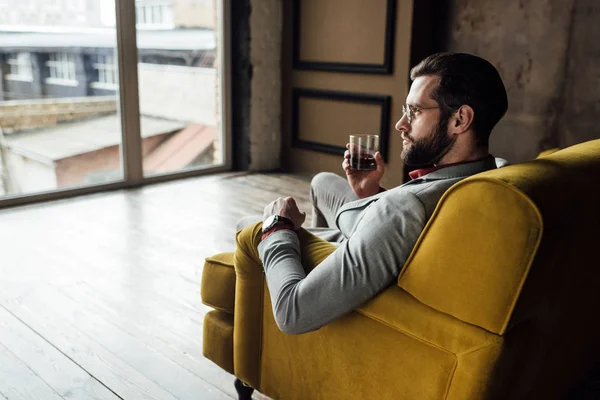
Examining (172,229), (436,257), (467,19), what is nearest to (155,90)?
(172,229)

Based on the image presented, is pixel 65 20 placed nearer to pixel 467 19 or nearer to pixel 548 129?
pixel 467 19

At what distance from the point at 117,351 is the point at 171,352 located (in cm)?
19

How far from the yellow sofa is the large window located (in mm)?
2991

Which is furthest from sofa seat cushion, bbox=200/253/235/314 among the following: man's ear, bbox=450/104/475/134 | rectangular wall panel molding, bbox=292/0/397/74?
rectangular wall panel molding, bbox=292/0/397/74

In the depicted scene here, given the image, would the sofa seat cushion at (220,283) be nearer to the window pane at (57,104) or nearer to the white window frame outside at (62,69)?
the window pane at (57,104)

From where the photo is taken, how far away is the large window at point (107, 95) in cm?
381

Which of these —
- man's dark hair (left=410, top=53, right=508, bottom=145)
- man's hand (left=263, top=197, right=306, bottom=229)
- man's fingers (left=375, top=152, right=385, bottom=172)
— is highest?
man's dark hair (left=410, top=53, right=508, bottom=145)

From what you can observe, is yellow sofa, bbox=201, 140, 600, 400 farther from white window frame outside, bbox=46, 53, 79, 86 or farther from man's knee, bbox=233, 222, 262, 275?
white window frame outside, bbox=46, 53, 79, 86

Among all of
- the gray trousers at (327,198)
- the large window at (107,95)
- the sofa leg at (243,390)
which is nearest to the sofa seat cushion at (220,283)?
the sofa leg at (243,390)

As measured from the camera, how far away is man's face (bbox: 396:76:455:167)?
1.35 metres

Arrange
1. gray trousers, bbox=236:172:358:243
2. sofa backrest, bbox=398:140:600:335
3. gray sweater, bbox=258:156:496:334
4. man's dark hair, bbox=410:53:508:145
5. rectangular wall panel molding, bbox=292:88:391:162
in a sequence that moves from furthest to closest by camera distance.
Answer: rectangular wall panel molding, bbox=292:88:391:162
gray trousers, bbox=236:172:358:243
man's dark hair, bbox=410:53:508:145
gray sweater, bbox=258:156:496:334
sofa backrest, bbox=398:140:600:335

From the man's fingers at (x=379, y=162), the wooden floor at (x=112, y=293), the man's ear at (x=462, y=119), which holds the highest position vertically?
the man's ear at (x=462, y=119)

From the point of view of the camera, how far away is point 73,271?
109 inches

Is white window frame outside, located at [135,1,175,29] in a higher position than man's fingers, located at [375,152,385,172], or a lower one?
higher
